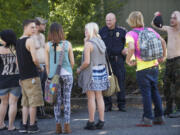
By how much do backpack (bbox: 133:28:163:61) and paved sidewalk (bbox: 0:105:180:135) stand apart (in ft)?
3.87

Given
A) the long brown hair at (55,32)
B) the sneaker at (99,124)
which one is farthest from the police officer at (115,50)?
the long brown hair at (55,32)

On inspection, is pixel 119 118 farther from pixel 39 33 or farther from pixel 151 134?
pixel 39 33

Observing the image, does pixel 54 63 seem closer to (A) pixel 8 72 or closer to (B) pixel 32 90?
(B) pixel 32 90

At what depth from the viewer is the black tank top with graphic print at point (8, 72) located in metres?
7.49

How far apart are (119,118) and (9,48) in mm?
2484

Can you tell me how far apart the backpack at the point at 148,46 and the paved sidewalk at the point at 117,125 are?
118 centimetres

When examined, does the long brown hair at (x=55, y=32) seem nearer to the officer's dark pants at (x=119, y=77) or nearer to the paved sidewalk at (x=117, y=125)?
the paved sidewalk at (x=117, y=125)

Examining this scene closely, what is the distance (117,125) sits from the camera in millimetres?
7816

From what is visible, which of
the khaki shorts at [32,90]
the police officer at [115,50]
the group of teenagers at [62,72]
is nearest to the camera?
the group of teenagers at [62,72]

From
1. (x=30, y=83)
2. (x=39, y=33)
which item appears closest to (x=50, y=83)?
(x=30, y=83)

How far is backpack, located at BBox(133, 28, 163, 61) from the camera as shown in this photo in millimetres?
7391

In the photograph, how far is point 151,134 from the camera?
22.9 ft

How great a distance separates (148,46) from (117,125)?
150 cm

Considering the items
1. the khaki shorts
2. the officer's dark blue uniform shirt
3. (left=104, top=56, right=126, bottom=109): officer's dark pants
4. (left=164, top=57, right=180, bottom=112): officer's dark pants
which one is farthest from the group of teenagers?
the officer's dark blue uniform shirt
